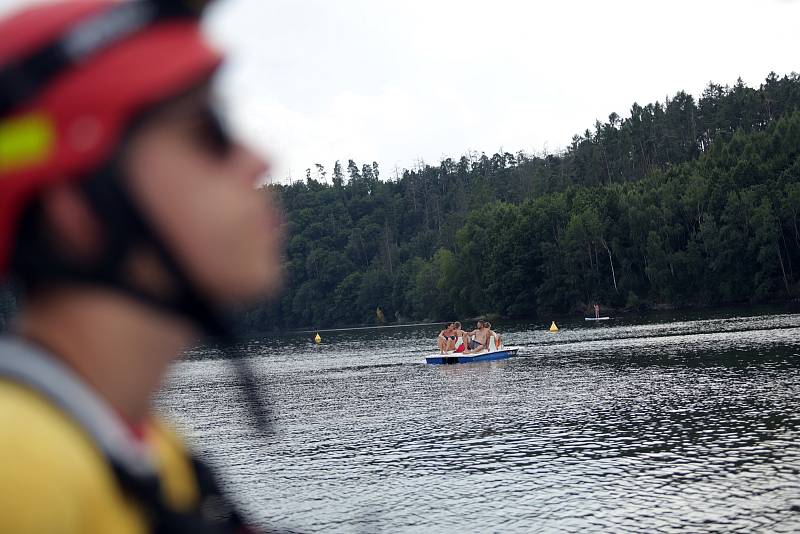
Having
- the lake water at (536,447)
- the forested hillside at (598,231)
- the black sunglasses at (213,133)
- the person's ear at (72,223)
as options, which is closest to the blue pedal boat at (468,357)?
the lake water at (536,447)

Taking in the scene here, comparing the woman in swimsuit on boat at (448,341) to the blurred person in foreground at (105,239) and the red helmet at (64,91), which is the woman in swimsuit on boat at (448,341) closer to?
the blurred person in foreground at (105,239)

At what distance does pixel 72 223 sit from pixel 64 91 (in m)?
0.15

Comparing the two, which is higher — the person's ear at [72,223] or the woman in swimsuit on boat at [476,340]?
the person's ear at [72,223]

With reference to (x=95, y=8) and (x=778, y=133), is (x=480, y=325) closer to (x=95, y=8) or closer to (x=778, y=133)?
(x=95, y=8)

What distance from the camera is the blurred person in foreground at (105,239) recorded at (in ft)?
2.81

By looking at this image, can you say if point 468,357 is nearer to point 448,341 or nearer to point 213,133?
point 448,341

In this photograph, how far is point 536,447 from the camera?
18.3 m

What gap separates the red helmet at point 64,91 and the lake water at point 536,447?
94cm

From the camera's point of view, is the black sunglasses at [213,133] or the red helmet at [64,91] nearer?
the red helmet at [64,91]

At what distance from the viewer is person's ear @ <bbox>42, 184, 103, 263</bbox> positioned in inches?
34.8

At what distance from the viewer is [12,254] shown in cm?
90

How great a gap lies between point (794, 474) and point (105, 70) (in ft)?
52.0

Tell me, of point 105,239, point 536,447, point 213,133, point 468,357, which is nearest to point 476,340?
point 468,357

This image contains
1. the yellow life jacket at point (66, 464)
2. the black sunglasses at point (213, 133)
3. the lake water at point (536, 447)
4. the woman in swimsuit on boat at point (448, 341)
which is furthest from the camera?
the woman in swimsuit on boat at point (448, 341)
